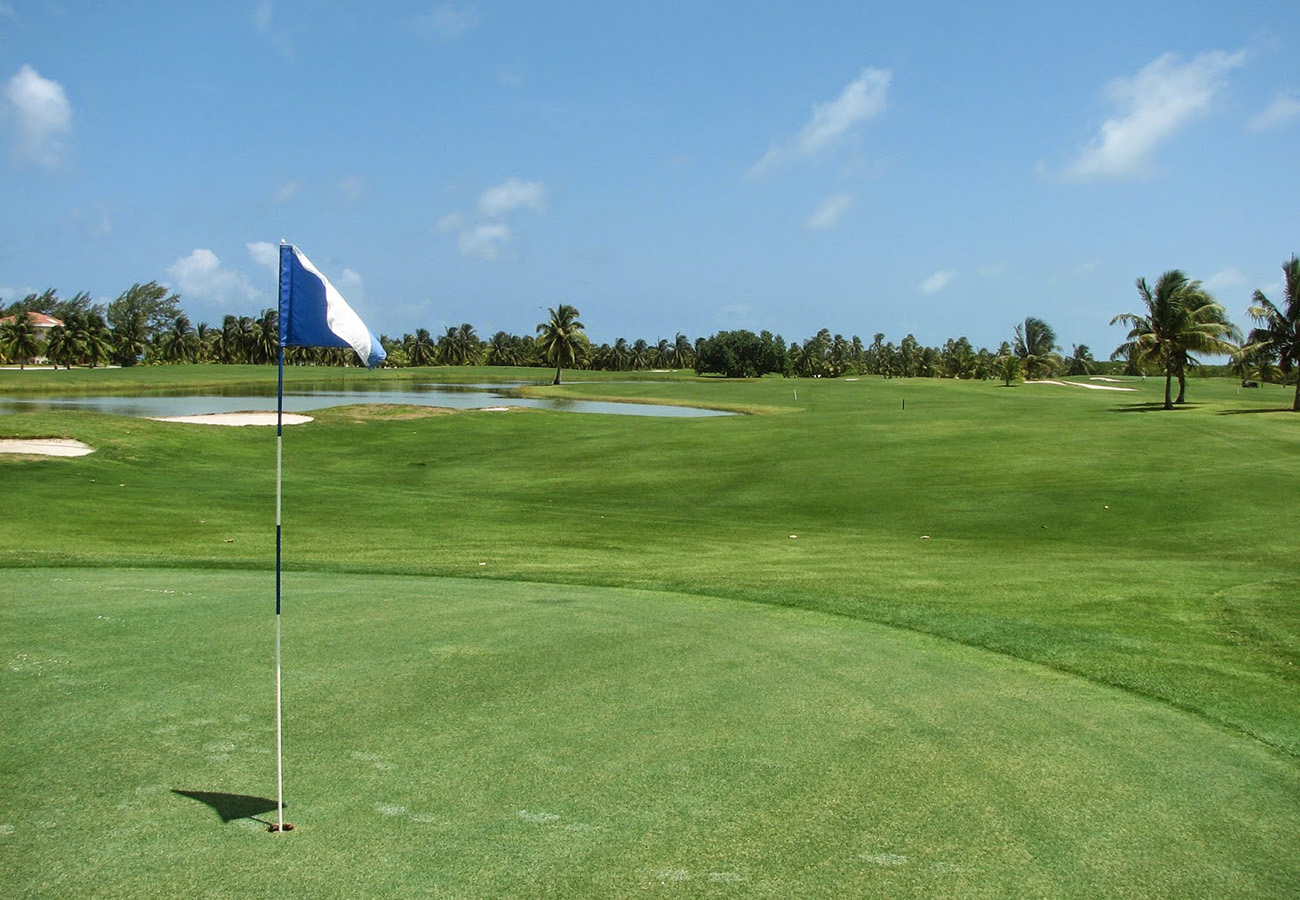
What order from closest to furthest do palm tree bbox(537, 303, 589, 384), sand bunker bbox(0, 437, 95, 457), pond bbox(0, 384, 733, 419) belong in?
sand bunker bbox(0, 437, 95, 457) → pond bbox(0, 384, 733, 419) → palm tree bbox(537, 303, 589, 384)

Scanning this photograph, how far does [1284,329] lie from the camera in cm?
4288

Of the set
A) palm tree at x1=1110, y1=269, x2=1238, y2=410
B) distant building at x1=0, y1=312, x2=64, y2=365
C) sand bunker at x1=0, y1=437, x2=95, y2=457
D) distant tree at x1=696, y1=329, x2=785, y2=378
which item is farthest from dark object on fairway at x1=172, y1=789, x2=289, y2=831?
distant building at x1=0, y1=312, x2=64, y2=365

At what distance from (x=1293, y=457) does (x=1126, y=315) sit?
20044 millimetres

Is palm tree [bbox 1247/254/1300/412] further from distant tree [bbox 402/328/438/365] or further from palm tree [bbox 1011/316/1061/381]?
distant tree [bbox 402/328/438/365]

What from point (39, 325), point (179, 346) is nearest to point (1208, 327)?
point (179, 346)

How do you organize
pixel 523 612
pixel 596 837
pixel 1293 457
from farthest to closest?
pixel 1293 457
pixel 523 612
pixel 596 837

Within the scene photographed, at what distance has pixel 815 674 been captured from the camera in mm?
9195

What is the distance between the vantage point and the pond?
58375 mm

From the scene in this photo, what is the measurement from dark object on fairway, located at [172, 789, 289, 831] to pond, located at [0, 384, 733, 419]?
49.4 m

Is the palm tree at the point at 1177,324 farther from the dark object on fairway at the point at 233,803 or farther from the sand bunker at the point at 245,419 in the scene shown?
the dark object on fairway at the point at 233,803

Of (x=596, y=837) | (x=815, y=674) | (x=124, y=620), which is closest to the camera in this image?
(x=596, y=837)

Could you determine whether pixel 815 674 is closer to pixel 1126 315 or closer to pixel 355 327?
pixel 355 327

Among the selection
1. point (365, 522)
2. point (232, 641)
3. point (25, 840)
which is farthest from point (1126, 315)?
point (25, 840)

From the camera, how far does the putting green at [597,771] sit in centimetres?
532
